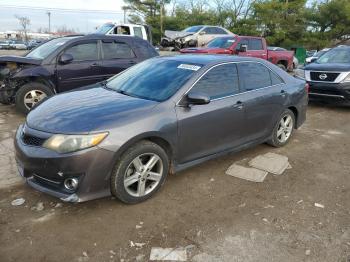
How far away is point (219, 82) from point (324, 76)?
5602 millimetres

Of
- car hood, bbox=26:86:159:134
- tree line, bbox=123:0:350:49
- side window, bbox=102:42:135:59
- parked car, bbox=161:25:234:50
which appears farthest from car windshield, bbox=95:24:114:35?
tree line, bbox=123:0:350:49

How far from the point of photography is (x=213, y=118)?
14.1 ft

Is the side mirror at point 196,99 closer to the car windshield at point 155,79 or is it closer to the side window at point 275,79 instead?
the car windshield at point 155,79

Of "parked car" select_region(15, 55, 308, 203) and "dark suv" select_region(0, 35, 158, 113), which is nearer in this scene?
"parked car" select_region(15, 55, 308, 203)

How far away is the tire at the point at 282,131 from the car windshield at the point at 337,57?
4.62m

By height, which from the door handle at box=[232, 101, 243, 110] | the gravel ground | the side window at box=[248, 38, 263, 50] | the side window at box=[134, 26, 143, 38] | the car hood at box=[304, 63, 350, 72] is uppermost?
the side window at box=[134, 26, 143, 38]

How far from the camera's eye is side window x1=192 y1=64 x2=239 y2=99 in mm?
4312

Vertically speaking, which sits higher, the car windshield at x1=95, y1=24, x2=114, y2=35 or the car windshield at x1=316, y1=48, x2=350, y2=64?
the car windshield at x1=95, y1=24, x2=114, y2=35

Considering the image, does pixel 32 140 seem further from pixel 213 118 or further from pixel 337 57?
pixel 337 57

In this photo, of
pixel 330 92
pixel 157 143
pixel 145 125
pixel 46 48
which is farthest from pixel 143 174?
pixel 330 92

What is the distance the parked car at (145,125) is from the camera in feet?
11.0

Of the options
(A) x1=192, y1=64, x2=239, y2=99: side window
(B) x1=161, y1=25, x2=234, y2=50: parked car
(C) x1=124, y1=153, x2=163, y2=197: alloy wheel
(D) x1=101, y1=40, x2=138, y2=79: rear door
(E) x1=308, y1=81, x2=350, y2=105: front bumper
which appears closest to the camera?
(C) x1=124, y1=153, x2=163, y2=197: alloy wheel

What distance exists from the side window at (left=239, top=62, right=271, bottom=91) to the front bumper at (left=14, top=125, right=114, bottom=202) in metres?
2.37

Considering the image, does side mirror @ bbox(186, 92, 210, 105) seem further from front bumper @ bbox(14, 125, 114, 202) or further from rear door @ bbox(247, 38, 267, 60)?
rear door @ bbox(247, 38, 267, 60)
